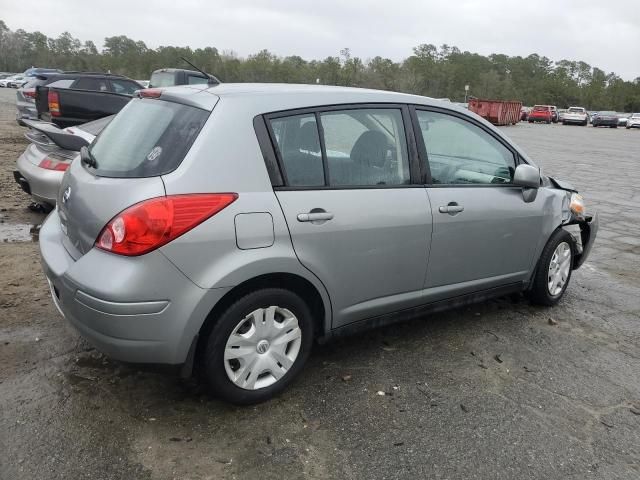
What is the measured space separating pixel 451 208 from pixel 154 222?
73.3 inches

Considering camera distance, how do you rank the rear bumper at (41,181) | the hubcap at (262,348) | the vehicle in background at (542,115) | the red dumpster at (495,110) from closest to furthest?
the hubcap at (262,348) → the rear bumper at (41,181) → the red dumpster at (495,110) → the vehicle in background at (542,115)

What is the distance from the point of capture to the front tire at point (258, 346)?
265 centimetres

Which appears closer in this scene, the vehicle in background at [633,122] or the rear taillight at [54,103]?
the rear taillight at [54,103]

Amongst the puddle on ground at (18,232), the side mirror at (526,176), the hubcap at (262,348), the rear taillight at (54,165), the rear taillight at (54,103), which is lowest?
the puddle on ground at (18,232)

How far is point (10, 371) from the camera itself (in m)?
3.11

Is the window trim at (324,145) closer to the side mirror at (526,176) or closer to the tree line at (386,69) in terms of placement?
the side mirror at (526,176)

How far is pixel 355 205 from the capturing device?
299 centimetres

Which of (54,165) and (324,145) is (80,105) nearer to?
(54,165)

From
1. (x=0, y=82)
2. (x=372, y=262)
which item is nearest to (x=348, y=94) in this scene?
(x=372, y=262)

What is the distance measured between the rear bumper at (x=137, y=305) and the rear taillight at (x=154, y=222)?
6cm

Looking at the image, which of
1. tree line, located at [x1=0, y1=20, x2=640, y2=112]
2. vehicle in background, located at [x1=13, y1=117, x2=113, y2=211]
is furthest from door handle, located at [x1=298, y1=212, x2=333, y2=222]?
tree line, located at [x1=0, y1=20, x2=640, y2=112]

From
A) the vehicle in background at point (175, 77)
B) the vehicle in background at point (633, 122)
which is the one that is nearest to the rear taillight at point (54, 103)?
the vehicle in background at point (175, 77)

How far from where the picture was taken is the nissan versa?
8.15ft

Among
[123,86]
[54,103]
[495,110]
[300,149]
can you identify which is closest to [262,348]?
[300,149]
